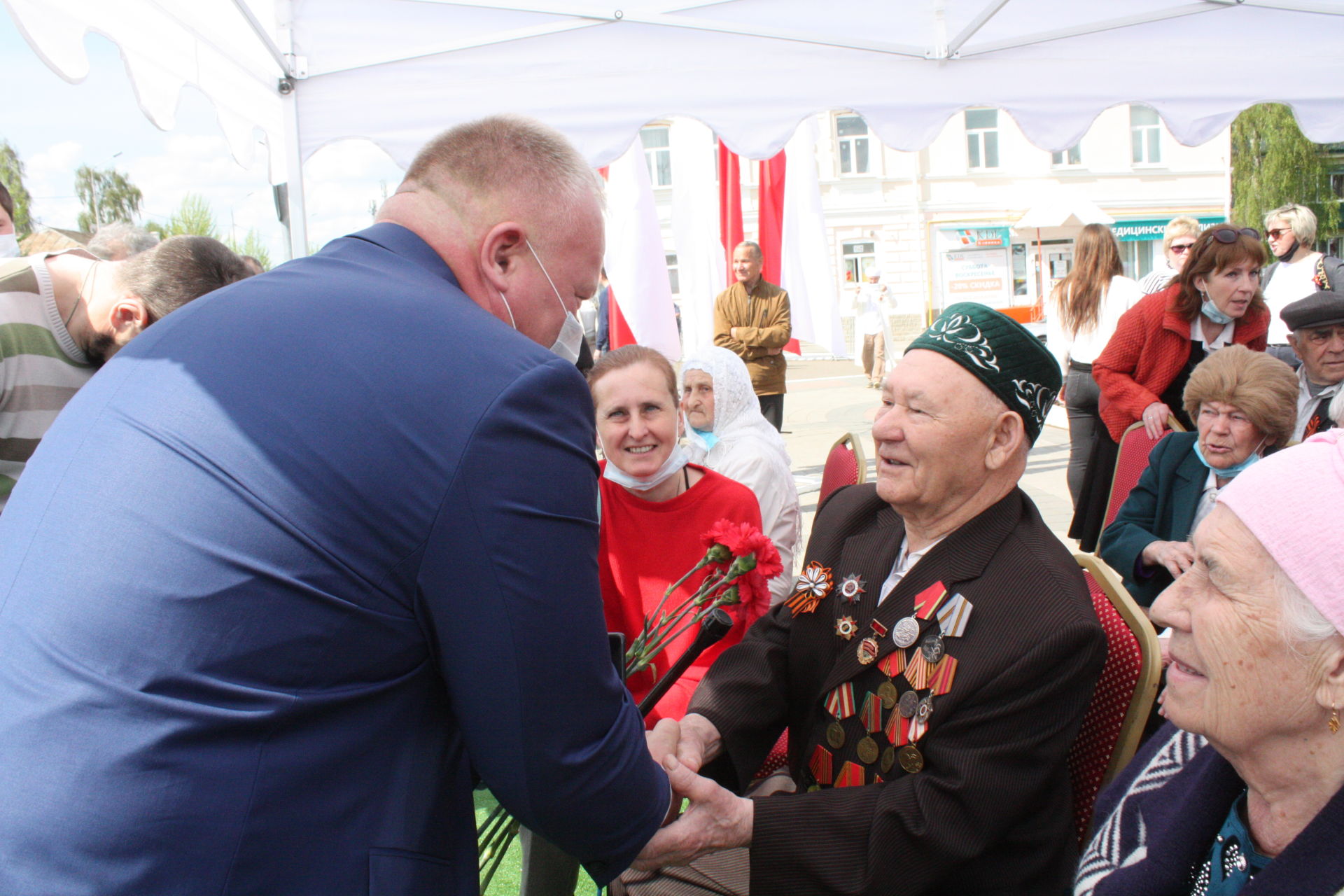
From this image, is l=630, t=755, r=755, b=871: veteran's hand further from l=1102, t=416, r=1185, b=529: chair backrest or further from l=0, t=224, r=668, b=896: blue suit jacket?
l=1102, t=416, r=1185, b=529: chair backrest

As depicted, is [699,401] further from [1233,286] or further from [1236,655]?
[1236,655]

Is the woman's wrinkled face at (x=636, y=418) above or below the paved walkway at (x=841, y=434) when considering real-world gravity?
above

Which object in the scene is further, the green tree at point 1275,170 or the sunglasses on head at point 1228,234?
the green tree at point 1275,170

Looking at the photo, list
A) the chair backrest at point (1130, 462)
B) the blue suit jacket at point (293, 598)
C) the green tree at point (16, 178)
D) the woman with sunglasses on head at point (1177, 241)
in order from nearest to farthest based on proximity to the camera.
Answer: the blue suit jacket at point (293, 598) < the chair backrest at point (1130, 462) < the woman with sunglasses on head at point (1177, 241) < the green tree at point (16, 178)

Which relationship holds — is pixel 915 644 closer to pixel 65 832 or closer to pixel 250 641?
pixel 250 641

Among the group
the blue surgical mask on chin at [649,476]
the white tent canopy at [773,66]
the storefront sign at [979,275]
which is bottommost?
the blue surgical mask on chin at [649,476]

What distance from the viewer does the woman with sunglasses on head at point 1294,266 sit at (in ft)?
19.2

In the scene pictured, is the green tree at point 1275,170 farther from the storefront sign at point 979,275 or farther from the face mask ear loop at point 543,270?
the face mask ear loop at point 543,270

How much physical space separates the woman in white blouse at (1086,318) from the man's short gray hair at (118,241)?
16.6ft

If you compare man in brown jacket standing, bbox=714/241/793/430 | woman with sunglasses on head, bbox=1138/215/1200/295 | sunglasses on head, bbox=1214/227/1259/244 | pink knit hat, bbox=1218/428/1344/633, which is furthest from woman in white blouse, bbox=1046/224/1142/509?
pink knit hat, bbox=1218/428/1344/633

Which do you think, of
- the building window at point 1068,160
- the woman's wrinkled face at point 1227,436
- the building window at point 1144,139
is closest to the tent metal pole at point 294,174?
the woman's wrinkled face at point 1227,436

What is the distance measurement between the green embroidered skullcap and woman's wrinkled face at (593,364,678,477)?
117 centimetres

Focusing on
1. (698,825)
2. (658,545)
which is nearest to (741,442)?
(658,545)

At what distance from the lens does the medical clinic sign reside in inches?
1039
